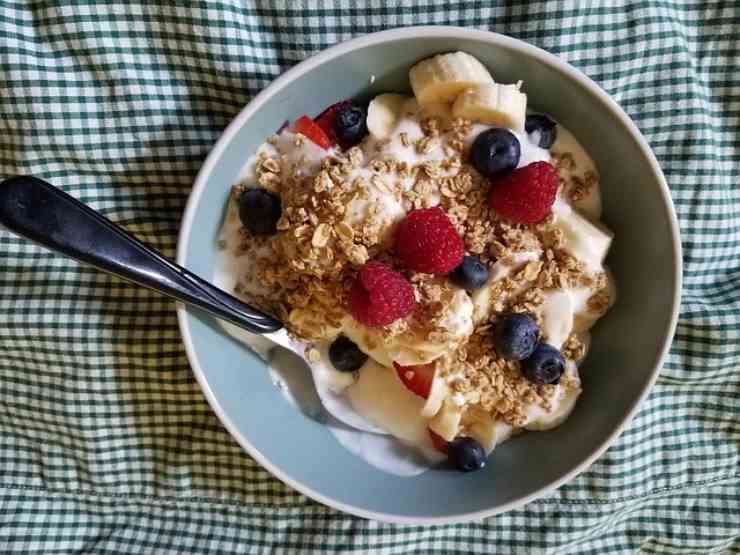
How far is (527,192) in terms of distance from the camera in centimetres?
83

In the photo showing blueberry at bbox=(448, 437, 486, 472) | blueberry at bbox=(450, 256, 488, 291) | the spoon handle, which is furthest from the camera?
blueberry at bbox=(448, 437, 486, 472)

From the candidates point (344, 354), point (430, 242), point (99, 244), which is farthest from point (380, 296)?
point (99, 244)

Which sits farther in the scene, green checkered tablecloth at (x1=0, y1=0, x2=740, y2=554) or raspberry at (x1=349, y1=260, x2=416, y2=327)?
green checkered tablecloth at (x1=0, y1=0, x2=740, y2=554)

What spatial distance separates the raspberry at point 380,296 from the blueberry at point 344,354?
0.40ft

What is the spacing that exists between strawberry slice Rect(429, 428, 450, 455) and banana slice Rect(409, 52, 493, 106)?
438 mm

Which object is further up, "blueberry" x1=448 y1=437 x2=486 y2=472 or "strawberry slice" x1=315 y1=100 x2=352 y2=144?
"strawberry slice" x1=315 y1=100 x2=352 y2=144

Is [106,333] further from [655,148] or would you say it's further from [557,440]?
[655,148]

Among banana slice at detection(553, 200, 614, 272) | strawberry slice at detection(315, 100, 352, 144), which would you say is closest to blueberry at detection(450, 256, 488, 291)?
banana slice at detection(553, 200, 614, 272)

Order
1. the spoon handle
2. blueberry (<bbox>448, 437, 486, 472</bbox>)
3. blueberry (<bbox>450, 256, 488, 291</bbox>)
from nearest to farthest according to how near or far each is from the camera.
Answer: the spoon handle
blueberry (<bbox>450, 256, 488, 291</bbox>)
blueberry (<bbox>448, 437, 486, 472</bbox>)

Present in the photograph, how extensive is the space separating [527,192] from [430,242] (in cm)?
12

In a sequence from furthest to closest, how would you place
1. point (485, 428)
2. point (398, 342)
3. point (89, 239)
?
point (485, 428) → point (398, 342) → point (89, 239)

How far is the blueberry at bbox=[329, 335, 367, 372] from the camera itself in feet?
3.14

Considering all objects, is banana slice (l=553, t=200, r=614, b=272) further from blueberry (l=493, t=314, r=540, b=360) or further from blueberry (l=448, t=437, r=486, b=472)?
blueberry (l=448, t=437, r=486, b=472)

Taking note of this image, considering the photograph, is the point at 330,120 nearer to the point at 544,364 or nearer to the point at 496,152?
the point at 496,152
